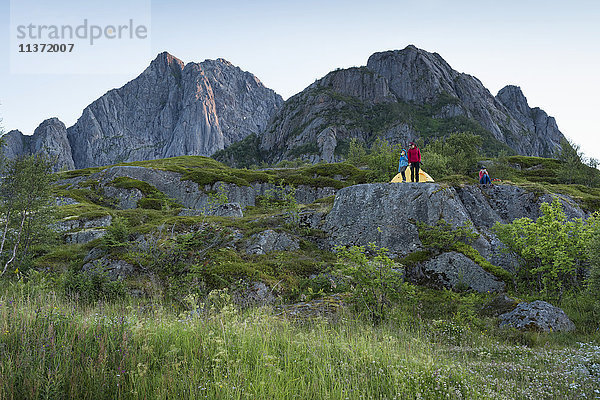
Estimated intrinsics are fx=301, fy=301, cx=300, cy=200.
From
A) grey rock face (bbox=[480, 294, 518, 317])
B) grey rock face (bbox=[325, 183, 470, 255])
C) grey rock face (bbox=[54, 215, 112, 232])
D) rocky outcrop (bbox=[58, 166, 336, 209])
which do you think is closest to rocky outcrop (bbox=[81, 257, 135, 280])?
grey rock face (bbox=[325, 183, 470, 255])

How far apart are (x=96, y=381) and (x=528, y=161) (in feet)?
274

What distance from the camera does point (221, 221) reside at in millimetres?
20219

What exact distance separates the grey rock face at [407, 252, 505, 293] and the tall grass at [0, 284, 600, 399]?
24.9ft

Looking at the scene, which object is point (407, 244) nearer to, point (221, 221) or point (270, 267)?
point (270, 267)

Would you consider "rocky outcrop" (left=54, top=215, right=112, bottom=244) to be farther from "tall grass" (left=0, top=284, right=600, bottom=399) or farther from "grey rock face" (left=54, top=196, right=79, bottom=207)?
"tall grass" (left=0, top=284, right=600, bottom=399)

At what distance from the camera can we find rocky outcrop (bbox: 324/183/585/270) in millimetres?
16500

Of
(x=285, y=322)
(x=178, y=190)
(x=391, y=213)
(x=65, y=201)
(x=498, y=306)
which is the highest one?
(x=178, y=190)

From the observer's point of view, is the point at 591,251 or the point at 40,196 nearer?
the point at 591,251

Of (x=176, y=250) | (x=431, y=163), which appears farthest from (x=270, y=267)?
(x=431, y=163)

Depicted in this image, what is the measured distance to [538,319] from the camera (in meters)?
9.21

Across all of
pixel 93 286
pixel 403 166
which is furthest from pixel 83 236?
pixel 403 166

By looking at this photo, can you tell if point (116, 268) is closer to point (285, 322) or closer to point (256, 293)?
point (256, 293)

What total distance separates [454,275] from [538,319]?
462 centimetres

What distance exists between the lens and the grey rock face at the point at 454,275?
43.9 feet
